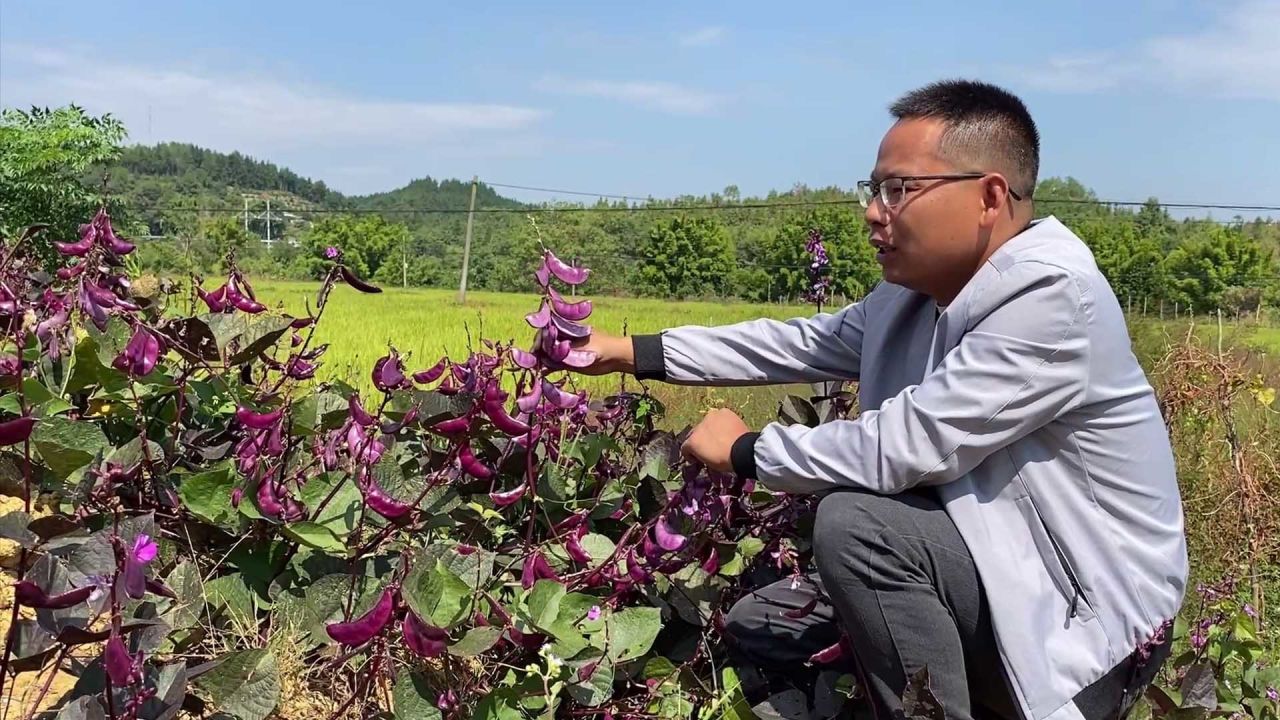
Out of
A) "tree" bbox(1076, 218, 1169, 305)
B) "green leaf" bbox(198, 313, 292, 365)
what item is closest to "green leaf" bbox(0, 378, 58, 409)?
"green leaf" bbox(198, 313, 292, 365)

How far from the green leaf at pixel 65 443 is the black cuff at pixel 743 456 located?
1081 mm

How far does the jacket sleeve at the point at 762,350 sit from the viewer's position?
2158mm

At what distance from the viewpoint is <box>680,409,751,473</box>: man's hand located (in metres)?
1.75

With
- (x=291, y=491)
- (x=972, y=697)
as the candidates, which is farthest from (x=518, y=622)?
(x=972, y=697)

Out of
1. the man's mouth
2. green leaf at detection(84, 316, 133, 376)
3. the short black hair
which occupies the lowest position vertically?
green leaf at detection(84, 316, 133, 376)

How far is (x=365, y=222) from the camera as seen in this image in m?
51.6

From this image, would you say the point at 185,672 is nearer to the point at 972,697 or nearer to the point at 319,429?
the point at 319,429

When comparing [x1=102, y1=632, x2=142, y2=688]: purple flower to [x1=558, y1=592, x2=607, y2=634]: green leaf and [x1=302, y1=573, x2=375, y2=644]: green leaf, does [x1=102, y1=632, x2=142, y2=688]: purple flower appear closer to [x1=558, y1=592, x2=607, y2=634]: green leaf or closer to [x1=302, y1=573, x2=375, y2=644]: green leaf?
[x1=302, y1=573, x2=375, y2=644]: green leaf

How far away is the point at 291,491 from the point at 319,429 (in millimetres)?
246

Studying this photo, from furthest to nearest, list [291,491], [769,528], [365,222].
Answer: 1. [365,222]
2. [769,528]
3. [291,491]

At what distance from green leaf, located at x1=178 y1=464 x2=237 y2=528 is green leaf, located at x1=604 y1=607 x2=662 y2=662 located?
2.28 ft

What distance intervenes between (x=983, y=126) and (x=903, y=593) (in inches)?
30.0

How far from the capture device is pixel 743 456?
1723mm

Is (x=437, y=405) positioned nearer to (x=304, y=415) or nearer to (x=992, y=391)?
(x=304, y=415)
